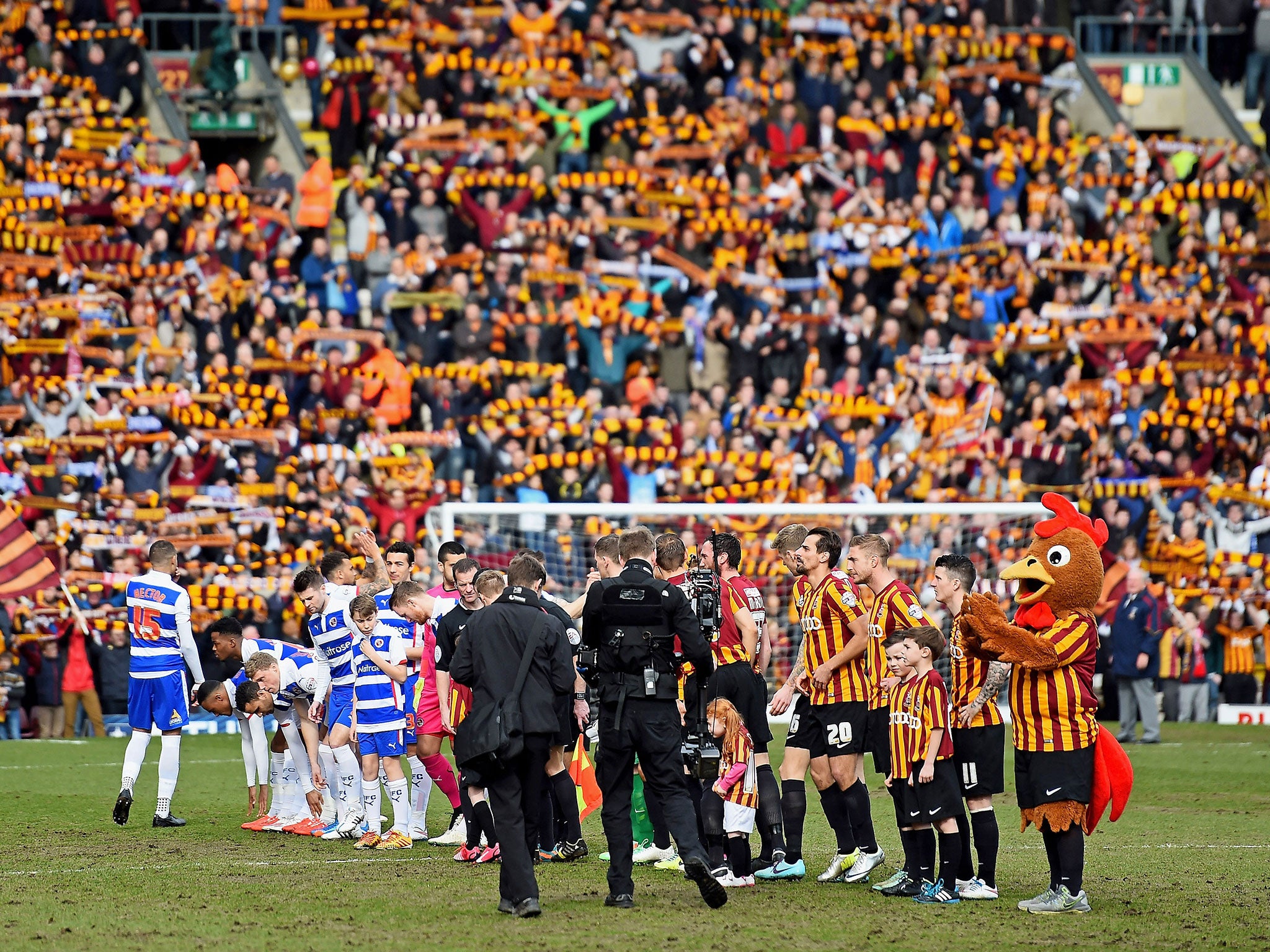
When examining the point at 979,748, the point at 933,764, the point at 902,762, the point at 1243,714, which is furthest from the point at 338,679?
the point at 1243,714

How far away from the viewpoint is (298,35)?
2734 cm

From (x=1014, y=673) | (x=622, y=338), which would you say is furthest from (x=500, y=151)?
(x=1014, y=673)

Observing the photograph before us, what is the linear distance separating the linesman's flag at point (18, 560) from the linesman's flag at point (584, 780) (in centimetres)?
821

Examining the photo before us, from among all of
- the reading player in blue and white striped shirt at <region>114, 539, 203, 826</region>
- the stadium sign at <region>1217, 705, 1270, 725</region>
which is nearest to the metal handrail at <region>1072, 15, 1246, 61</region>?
the stadium sign at <region>1217, 705, 1270, 725</region>

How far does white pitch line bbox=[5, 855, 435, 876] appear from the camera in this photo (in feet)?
37.0

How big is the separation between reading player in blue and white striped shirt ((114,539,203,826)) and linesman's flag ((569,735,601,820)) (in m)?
2.97

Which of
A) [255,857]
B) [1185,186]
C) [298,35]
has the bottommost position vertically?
[255,857]

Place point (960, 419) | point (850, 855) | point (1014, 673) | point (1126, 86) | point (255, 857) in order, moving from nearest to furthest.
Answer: point (1014, 673) → point (850, 855) → point (255, 857) → point (960, 419) → point (1126, 86)

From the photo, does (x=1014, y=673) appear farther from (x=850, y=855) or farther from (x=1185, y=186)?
(x=1185, y=186)

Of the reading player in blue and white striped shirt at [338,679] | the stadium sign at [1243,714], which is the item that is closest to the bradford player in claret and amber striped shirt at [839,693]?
the reading player in blue and white striped shirt at [338,679]

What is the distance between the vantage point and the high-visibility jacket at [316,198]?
25.0 metres

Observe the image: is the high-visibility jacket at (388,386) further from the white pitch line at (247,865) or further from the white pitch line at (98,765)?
the white pitch line at (247,865)

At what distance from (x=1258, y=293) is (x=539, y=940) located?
20.0m

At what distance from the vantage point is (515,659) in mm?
9883
